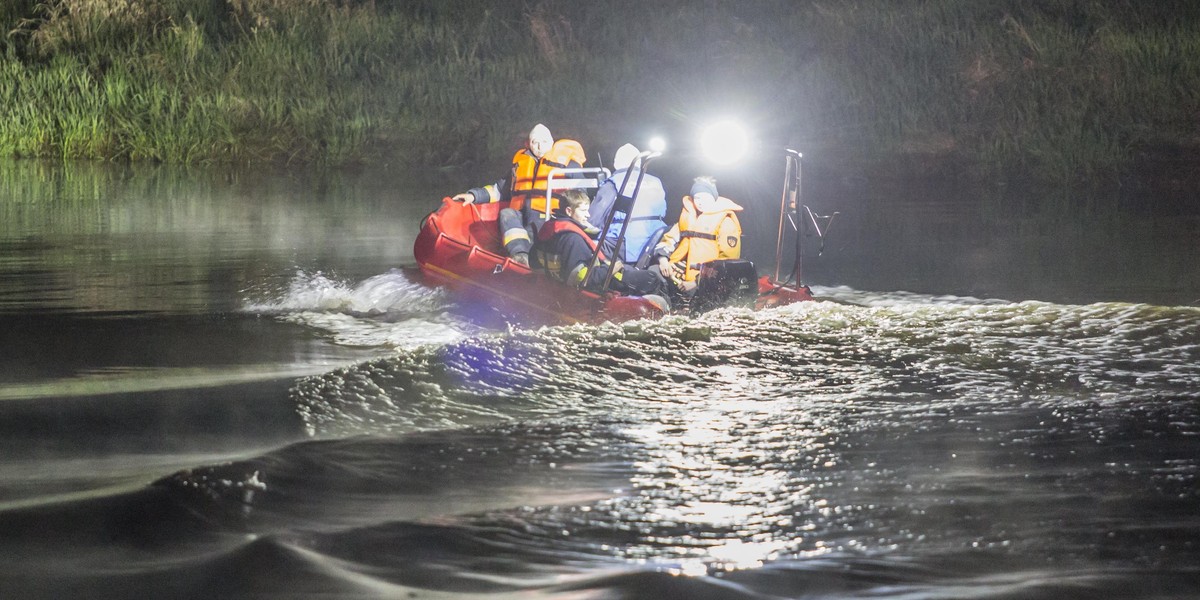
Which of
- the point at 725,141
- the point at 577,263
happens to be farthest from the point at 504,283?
the point at 725,141

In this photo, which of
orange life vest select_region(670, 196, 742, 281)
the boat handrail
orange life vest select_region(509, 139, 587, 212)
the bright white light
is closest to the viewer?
the bright white light

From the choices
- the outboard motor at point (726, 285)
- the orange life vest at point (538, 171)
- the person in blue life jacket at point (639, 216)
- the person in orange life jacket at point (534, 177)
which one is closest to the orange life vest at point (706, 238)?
the outboard motor at point (726, 285)

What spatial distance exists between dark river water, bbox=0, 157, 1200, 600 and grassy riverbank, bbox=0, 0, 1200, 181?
9.03 meters

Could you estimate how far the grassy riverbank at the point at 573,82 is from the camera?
19.9 meters

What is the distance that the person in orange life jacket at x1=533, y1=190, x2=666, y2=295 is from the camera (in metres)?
8.42

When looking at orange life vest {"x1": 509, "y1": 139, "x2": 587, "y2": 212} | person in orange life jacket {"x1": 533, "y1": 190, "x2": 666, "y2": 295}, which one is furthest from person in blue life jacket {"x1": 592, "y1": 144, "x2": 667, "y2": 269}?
orange life vest {"x1": 509, "y1": 139, "x2": 587, "y2": 212}

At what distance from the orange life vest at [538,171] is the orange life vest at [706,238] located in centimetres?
193

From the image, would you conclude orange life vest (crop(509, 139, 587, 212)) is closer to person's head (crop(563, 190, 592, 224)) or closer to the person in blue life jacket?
person's head (crop(563, 190, 592, 224))

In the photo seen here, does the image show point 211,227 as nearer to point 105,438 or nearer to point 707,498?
point 105,438

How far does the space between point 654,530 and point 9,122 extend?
1789 cm

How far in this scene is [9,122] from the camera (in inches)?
799

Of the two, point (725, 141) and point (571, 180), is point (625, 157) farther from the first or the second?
point (725, 141)

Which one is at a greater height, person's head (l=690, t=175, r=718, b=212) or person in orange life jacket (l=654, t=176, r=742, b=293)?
person's head (l=690, t=175, r=718, b=212)

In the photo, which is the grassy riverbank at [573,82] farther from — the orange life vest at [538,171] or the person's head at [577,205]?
the person's head at [577,205]
